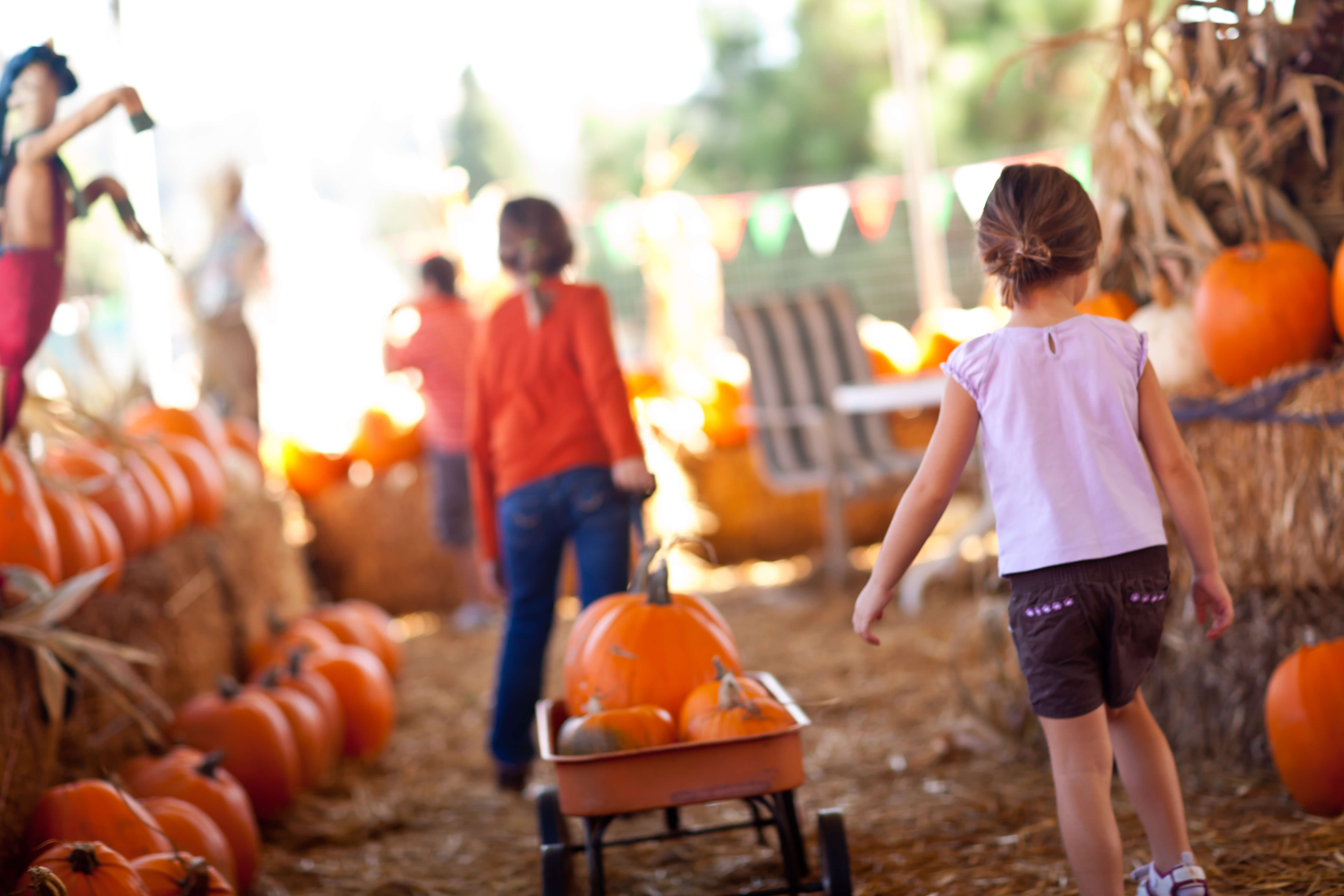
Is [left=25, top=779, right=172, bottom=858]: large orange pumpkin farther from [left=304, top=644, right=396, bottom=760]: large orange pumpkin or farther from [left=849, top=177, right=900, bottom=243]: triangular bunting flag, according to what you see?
[left=849, top=177, right=900, bottom=243]: triangular bunting flag

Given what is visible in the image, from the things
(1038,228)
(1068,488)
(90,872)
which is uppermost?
(1038,228)

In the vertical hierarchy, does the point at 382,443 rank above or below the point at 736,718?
above

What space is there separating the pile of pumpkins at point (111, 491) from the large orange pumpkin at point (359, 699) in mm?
581

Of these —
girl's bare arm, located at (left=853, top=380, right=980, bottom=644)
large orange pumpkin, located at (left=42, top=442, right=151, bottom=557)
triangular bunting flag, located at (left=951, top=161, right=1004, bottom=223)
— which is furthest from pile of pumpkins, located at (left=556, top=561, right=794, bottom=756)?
triangular bunting flag, located at (left=951, top=161, right=1004, bottom=223)

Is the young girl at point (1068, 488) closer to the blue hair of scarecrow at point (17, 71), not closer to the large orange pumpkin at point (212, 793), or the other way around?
the large orange pumpkin at point (212, 793)

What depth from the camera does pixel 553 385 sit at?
9.56 ft

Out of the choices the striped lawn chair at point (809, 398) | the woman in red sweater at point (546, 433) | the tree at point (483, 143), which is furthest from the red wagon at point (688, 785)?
the tree at point (483, 143)

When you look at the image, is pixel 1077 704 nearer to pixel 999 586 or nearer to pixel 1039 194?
pixel 1039 194

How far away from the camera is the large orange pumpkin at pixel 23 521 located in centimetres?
241

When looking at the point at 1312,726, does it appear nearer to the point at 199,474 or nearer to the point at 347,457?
the point at 199,474

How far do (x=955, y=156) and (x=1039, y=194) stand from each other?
1238 cm

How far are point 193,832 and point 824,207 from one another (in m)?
7.58

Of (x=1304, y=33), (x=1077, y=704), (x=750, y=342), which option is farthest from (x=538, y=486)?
(x=750, y=342)

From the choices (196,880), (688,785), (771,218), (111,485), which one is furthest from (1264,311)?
(771,218)
